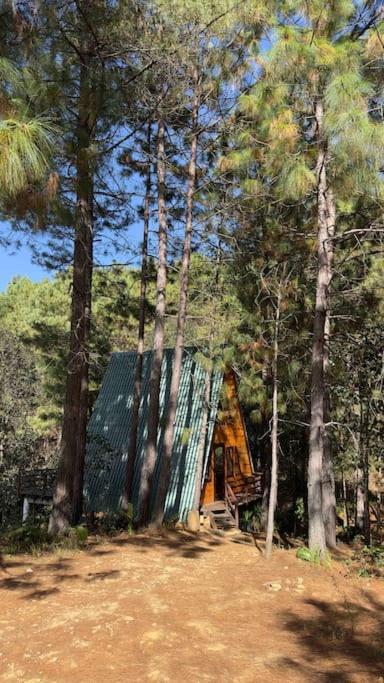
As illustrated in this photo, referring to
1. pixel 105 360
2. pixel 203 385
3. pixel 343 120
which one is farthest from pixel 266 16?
pixel 105 360

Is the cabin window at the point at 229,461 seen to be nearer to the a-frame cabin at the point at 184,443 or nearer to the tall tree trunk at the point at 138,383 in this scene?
the a-frame cabin at the point at 184,443

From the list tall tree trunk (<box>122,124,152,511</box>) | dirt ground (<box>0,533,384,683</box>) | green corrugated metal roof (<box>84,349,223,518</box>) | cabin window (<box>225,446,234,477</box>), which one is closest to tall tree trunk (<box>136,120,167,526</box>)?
tall tree trunk (<box>122,124,152,511</box>)

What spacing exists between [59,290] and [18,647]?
19521mm

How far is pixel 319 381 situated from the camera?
8.81m

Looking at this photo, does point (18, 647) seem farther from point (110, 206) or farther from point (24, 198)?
point (110, 206)

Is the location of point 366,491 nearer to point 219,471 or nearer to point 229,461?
point 229,461

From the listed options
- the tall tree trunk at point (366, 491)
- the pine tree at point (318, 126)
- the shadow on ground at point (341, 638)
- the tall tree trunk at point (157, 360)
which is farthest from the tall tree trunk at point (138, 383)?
the shadow on ground at point (341, 638)

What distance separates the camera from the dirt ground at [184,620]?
4344 millimetres

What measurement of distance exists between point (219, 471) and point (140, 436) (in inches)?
155

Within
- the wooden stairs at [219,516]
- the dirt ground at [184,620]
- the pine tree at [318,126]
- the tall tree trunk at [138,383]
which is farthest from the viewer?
the wooden stairs at [219,516]

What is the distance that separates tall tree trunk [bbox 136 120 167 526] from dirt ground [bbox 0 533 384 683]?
2.88 meters

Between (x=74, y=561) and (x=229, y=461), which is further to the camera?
(x=229, y=461)

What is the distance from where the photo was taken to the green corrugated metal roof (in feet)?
45.0

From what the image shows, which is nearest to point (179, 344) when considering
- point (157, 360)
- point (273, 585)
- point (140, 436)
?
point (157, 360)
